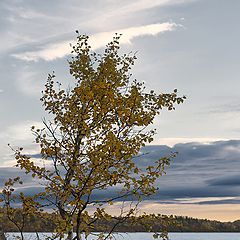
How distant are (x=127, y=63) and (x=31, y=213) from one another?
7.21 metres

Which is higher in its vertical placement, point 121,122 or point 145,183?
point 121,122

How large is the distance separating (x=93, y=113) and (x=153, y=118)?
89.1 inches

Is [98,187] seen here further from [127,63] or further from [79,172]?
[127,63]

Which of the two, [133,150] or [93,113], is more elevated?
[93,113]

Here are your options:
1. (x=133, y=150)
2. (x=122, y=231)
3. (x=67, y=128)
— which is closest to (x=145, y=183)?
(x=133, y=150)

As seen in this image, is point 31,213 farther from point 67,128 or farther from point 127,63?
point 127,63

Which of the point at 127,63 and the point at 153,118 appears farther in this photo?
the point at 127,63

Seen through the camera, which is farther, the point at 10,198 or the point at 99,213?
the point at 10,198

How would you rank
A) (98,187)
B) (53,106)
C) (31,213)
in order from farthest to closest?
(53,106), (31,213), (98,187)

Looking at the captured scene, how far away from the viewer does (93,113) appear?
1858 cm

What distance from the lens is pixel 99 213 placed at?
1803 cm

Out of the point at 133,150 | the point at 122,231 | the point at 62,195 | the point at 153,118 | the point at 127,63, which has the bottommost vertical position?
the point at 122,231

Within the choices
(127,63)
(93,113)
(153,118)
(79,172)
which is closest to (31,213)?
(79,172)

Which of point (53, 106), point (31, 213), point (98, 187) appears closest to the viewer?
point (98, 187)
